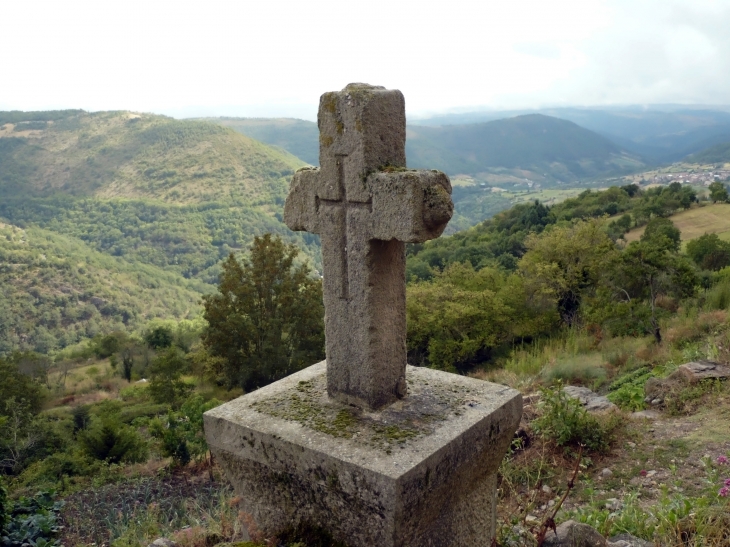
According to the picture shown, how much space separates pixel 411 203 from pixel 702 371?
6947mm

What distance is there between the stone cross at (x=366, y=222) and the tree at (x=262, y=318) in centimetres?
1454

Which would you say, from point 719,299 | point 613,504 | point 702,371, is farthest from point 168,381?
point 719,299

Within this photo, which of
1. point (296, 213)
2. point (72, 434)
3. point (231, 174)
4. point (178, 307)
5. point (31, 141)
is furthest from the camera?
point (31, 141)

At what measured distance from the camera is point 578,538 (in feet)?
11.0

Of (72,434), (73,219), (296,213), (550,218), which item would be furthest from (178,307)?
(296,213)

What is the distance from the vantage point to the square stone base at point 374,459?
8.36ft

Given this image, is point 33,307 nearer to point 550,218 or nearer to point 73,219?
point 73,219

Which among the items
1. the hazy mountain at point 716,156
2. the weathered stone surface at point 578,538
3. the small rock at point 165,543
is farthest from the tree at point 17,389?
the hazy mountain at point 716,156

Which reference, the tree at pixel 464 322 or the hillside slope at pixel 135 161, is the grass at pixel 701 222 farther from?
the hillside slope at pixel 135 161

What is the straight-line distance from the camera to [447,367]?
20.0m

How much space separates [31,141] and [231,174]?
54.7 metres

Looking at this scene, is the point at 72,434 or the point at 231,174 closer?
the point at 72,434

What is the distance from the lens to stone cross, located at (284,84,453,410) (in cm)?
277

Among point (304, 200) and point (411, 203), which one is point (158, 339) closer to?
point (304, 200)
